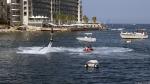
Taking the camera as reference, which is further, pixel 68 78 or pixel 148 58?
pixel 148 58

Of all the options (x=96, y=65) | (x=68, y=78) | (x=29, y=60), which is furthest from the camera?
(x=29, y=60)

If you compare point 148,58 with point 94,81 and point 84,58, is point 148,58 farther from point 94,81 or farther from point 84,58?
point 94,81

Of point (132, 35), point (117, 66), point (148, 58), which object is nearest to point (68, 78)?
point (117, 66)

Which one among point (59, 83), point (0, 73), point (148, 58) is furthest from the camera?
point (148, 58)

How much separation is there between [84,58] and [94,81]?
30.8 metres

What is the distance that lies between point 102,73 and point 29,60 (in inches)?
879

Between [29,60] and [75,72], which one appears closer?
[75,72]

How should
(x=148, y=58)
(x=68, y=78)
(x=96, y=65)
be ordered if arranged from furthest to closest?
(x=148, y=58) < (x=96, y=65) < (x=68, y=78)

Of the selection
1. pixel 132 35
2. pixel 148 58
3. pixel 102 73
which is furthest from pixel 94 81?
pixel 132 35

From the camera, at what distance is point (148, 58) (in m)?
102

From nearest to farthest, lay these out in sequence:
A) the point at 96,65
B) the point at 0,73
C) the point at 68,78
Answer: the point at 68,78 → the point at 0,73 → the point at 96,65

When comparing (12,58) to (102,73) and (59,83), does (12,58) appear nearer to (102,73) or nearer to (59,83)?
(102,73)

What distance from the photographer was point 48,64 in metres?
88.8

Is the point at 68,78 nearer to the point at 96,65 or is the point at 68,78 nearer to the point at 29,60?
the point at 96,65
